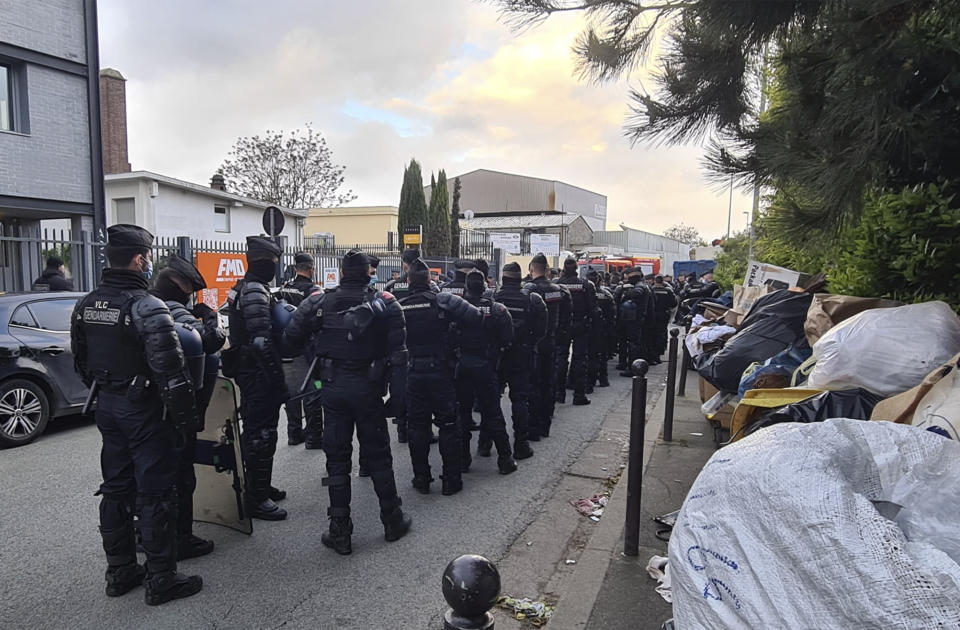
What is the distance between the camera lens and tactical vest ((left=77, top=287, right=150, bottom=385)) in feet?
11.0

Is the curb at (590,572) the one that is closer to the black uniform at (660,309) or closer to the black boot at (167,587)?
the black boot at (167,587)

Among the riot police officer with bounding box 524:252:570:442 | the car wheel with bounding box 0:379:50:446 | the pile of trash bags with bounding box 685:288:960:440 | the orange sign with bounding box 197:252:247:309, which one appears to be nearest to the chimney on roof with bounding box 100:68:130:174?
the orange sign with bounding box 197:252:247:309

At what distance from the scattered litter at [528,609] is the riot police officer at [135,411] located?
183cm

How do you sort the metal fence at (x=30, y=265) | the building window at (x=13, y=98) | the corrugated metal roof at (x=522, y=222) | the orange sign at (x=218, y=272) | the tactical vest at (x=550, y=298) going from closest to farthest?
the tactical vest at (x=550, y=298) → the metal fence at (x=30, y=265) → the orange sign at (x=218, y=272) → the building window at (x=13, y=98) → the corrugated metal roof at (x=522, y=222)

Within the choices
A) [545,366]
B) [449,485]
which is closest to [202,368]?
[449,485]

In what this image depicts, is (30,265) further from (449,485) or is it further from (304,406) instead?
(449,485)

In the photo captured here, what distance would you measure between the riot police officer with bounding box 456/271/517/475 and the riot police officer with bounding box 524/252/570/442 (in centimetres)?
110

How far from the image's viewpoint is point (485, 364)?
550 cm

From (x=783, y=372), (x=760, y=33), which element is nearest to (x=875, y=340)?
(x=783, y=372)

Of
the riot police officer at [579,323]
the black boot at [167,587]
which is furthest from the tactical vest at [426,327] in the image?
the riot police officer at [579,323]

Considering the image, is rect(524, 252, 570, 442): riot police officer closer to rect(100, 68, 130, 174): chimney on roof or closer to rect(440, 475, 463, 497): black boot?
rect(440, 475, 463, 497): black boot

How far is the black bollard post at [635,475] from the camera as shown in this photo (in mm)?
3758

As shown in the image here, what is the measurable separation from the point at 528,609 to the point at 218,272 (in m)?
9.92

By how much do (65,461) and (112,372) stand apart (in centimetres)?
321
